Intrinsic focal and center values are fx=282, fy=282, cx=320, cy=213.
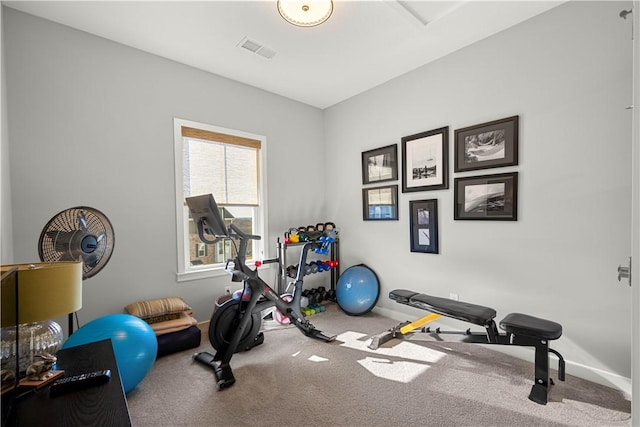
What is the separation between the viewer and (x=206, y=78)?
333 centimetres

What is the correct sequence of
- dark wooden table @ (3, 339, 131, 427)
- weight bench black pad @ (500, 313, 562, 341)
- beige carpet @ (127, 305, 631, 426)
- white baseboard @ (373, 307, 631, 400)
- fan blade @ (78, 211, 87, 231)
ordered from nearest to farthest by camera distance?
dark wooden table @ (3, 339, 131, 427)
beige carpet @ (127, 305, 631, 426)
weight bench black pad @ (500, 313, 562, 341)
white baseboard @ (373, 307, 631, 400)
fan blade @ (78, 211, 87, 231)

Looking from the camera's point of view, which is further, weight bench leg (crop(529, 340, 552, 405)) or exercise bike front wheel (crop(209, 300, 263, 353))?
exercise bike front wheel (crop(209, 300, 263, 353))

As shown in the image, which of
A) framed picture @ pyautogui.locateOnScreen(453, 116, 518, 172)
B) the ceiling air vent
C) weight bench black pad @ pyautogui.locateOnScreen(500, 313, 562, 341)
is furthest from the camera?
the ceiling air vent

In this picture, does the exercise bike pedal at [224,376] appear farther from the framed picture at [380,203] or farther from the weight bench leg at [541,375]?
the framed picture at [380,203]

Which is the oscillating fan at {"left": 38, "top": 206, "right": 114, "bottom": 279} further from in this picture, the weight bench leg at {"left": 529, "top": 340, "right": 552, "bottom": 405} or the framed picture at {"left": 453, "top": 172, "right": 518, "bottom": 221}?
the weight bench leg at {"left": 529, "top": 340, "right": 552, "bottom": 405}

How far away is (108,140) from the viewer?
8.88 ft

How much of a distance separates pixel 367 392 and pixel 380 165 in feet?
8.50

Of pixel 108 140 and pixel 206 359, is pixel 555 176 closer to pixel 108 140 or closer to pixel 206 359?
pixel 206 359

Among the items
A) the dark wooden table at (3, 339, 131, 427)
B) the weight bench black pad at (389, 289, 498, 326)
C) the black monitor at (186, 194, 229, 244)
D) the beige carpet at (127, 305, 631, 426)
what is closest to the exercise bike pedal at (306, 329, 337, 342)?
the beige carpet at (127, 305, 631, 426)

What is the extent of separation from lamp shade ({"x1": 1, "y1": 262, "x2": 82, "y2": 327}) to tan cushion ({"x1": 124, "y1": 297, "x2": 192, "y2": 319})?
1566 mm

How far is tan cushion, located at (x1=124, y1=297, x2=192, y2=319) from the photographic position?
8.58 feet

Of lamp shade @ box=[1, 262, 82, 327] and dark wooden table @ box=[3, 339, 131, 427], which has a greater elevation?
lamp shade @ box=[1, 262, 82, 327]

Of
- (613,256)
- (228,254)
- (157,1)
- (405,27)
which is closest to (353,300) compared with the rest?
(228,254)

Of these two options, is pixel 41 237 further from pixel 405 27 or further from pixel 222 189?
pixel 405 27
